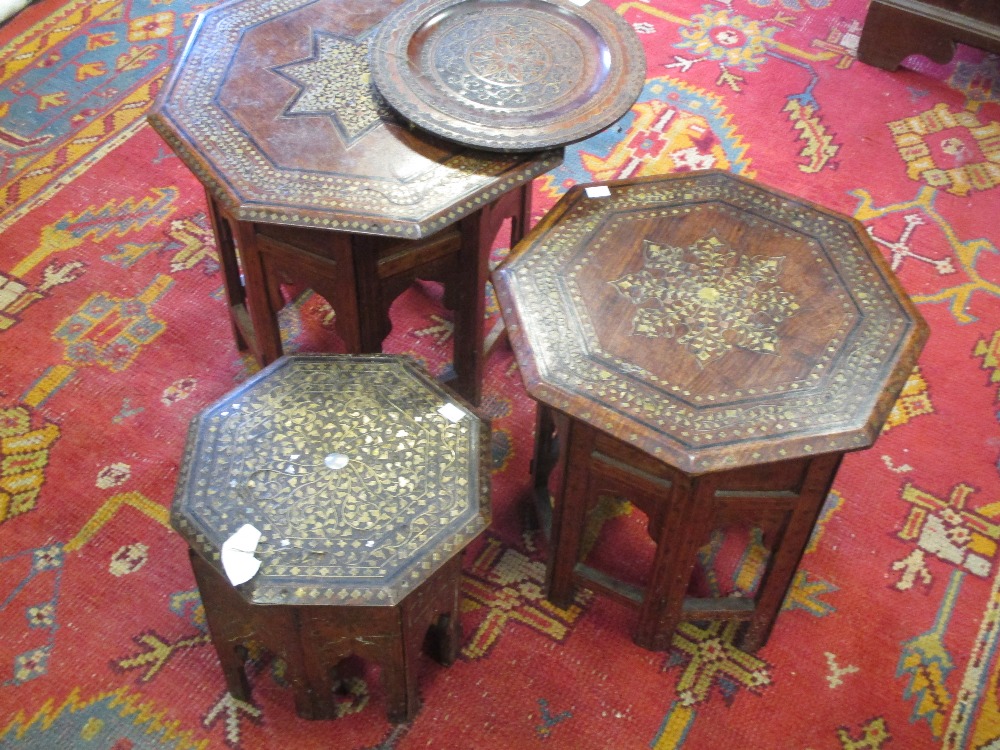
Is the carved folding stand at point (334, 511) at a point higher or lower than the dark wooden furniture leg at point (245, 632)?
higher

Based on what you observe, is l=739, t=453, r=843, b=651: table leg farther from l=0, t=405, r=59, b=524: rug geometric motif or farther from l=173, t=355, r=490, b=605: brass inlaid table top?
l=0, t=405, r=59, b=524: rug geometric motif

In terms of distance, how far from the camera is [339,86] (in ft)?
7.41

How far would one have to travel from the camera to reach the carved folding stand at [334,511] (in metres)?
1.74

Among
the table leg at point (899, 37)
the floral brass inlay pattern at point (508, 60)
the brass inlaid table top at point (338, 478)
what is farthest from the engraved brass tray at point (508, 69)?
the table leg at point (899, 37)

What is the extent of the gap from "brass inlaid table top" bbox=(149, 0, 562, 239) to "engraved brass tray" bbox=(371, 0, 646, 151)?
0.05m

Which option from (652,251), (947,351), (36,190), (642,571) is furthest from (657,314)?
(36,190)

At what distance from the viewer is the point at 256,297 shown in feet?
7.82

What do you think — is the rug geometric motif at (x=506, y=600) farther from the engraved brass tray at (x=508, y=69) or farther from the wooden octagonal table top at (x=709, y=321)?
the engraved brass tray at (x=508, y=69)

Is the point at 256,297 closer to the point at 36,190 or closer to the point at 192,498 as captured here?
the point at 192,498

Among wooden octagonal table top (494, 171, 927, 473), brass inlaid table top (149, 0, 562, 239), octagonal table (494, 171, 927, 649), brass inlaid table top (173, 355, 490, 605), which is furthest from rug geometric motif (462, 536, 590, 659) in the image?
brass inlaid table top (149, 0, 562, 239)

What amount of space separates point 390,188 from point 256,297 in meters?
0.53

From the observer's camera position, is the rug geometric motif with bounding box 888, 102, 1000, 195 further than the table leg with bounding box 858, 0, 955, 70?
No

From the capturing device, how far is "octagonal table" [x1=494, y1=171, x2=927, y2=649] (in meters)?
1.72

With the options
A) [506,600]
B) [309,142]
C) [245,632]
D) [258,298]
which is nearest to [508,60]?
[309,142]
